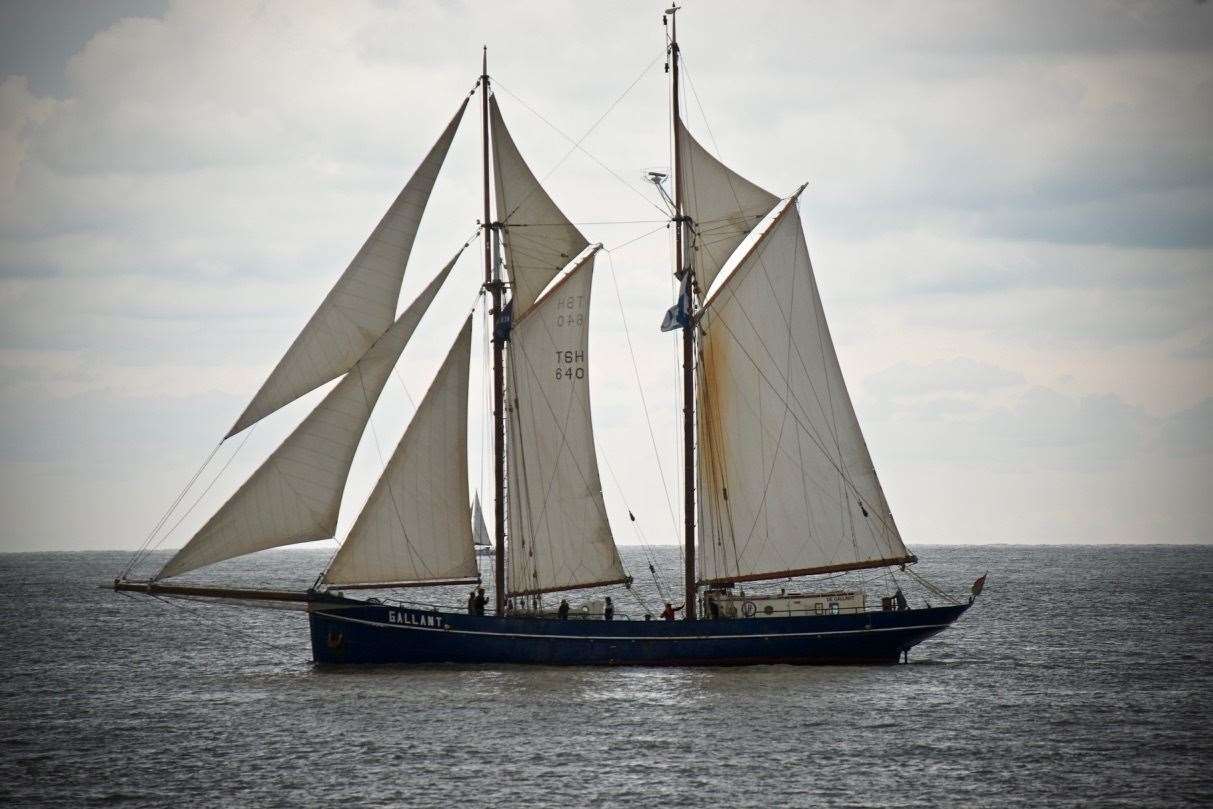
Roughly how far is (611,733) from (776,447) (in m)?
15.7

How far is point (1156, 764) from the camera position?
122 feet

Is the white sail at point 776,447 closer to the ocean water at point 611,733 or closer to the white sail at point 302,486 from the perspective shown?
the ocean water at point 611,733

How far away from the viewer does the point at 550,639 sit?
49.7 meters

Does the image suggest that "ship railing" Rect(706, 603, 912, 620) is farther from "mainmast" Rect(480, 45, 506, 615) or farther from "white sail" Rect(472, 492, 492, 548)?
"white sail" Rect(472, 492, 492, 548)

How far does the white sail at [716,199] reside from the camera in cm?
5244

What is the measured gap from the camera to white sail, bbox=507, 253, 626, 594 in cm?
5141

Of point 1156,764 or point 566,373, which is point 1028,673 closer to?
point 1156,764

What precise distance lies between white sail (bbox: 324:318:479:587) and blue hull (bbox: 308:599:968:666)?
1722mm

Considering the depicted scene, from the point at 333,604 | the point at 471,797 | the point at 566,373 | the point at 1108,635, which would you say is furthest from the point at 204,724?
the point at 1108,635

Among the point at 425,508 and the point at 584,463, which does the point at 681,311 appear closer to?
the point at 584,463

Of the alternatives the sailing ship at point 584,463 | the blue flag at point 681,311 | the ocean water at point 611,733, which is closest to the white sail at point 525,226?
the sailing ship at point 584,463

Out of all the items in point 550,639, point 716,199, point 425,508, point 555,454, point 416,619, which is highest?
point 716,199

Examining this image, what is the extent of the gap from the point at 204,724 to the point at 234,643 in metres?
29.2

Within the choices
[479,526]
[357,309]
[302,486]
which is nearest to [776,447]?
[357,309]
